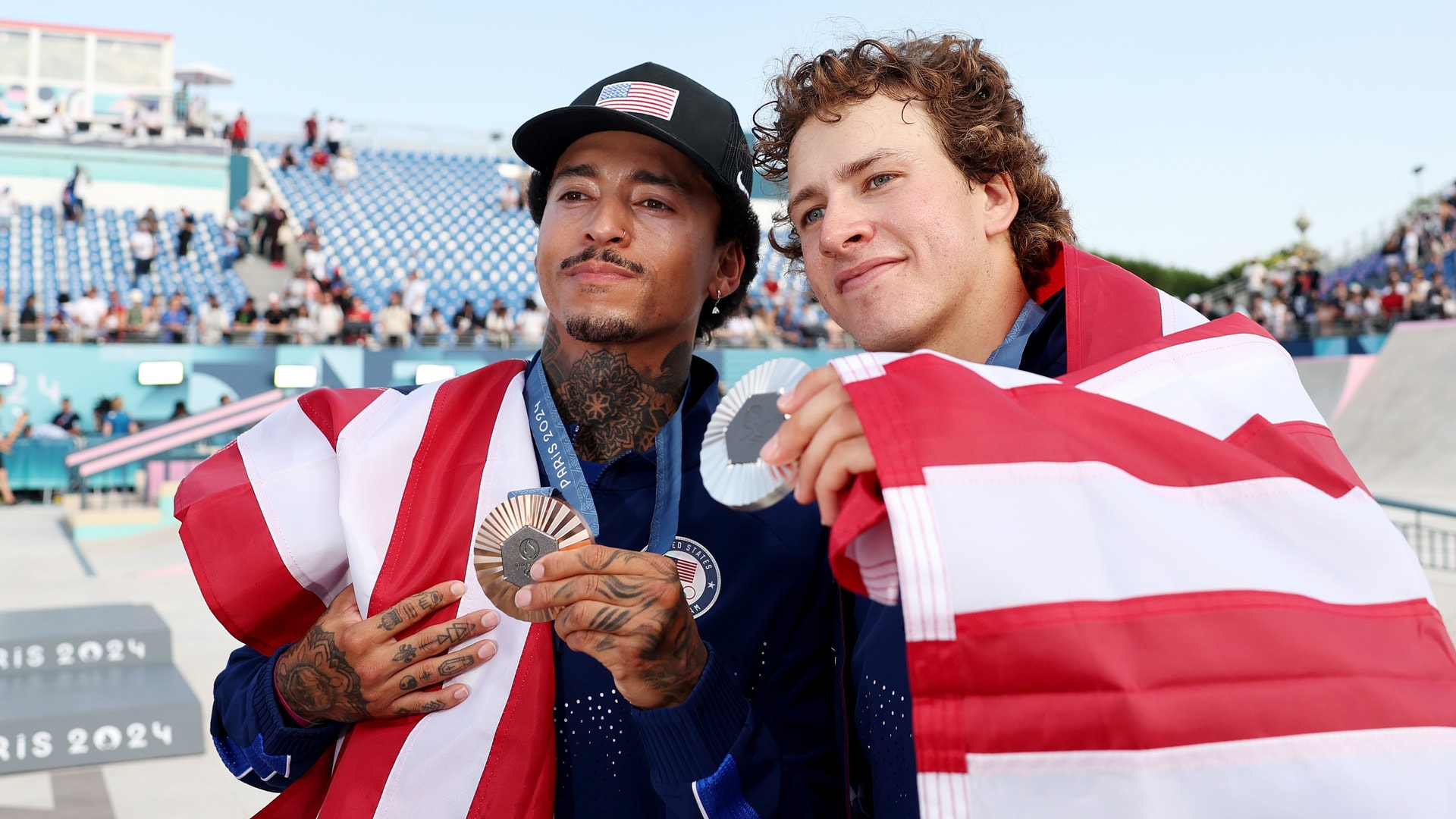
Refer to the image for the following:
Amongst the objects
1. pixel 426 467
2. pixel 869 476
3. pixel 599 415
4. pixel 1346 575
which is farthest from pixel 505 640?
pixel 1346 575

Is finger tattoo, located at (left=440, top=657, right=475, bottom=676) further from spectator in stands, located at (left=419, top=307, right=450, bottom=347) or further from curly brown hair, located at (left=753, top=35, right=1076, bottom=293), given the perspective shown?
spectator in stands, located at (left=419, top=307, right=450, bottom=347)

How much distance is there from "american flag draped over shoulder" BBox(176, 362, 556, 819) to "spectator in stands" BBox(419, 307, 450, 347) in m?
15.8

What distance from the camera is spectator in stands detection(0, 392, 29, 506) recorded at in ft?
47.7

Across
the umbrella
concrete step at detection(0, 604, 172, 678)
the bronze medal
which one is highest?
the umbrella

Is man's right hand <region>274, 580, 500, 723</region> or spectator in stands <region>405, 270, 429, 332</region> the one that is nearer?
man's right hand <region>274, 580, 500, 723</region>

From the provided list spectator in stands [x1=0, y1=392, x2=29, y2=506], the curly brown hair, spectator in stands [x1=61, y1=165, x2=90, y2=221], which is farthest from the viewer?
spectator in stands [x1=61, y1=165, x2=90, y2=221]

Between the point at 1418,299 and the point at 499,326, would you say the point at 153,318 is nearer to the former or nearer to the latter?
the point at 499,326

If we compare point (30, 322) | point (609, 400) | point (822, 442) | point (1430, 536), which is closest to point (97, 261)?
point (30, 322)

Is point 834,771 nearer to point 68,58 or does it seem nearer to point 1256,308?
point 1256,308

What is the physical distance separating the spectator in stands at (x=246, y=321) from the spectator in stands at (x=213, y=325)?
156mm

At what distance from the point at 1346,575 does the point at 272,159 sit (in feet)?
87.9

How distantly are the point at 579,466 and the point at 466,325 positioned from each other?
16.7m

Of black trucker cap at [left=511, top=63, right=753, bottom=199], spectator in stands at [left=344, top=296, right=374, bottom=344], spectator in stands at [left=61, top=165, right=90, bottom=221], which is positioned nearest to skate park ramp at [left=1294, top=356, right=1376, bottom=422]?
spectator in stands at [left=344, top=296, right=374, bottom=344]

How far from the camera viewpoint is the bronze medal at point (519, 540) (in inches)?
56.2
